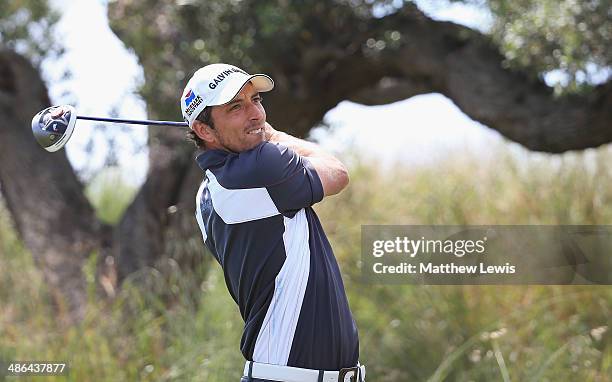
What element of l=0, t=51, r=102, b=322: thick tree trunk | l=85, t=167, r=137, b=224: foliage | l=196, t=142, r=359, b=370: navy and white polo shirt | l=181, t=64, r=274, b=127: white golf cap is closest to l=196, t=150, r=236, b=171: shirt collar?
l=196, t=142, r=359, b=370: navy and white polo shirt

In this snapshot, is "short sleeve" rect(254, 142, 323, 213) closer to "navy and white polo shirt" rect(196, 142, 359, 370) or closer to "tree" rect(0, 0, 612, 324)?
"navy and white polo shirt" rect(196, 142, 359, 370)

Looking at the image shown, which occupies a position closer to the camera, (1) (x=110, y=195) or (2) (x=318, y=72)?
(2) (x=318, y=72)

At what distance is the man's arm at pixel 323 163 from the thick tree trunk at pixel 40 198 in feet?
11.0

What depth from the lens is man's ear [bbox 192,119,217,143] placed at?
2695mm

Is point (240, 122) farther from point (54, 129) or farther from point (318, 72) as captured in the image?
point (318, 72)

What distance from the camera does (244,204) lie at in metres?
2.57

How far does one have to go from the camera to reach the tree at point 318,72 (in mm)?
4477

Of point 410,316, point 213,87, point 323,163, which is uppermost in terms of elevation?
point 213,87

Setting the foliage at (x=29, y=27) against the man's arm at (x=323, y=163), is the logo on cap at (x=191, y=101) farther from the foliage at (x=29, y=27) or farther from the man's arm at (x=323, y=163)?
the foliage at (x=29, y=27)

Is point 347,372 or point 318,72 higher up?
point 318,72

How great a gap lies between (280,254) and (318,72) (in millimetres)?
3080

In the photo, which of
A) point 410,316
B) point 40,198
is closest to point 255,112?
point 410,316

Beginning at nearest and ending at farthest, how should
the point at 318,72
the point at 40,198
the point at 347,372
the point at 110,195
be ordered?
the point at 347,372, the point at 318,72, the point at 40,198, the point at 110,195

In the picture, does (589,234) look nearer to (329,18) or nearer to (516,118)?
(516,118)
